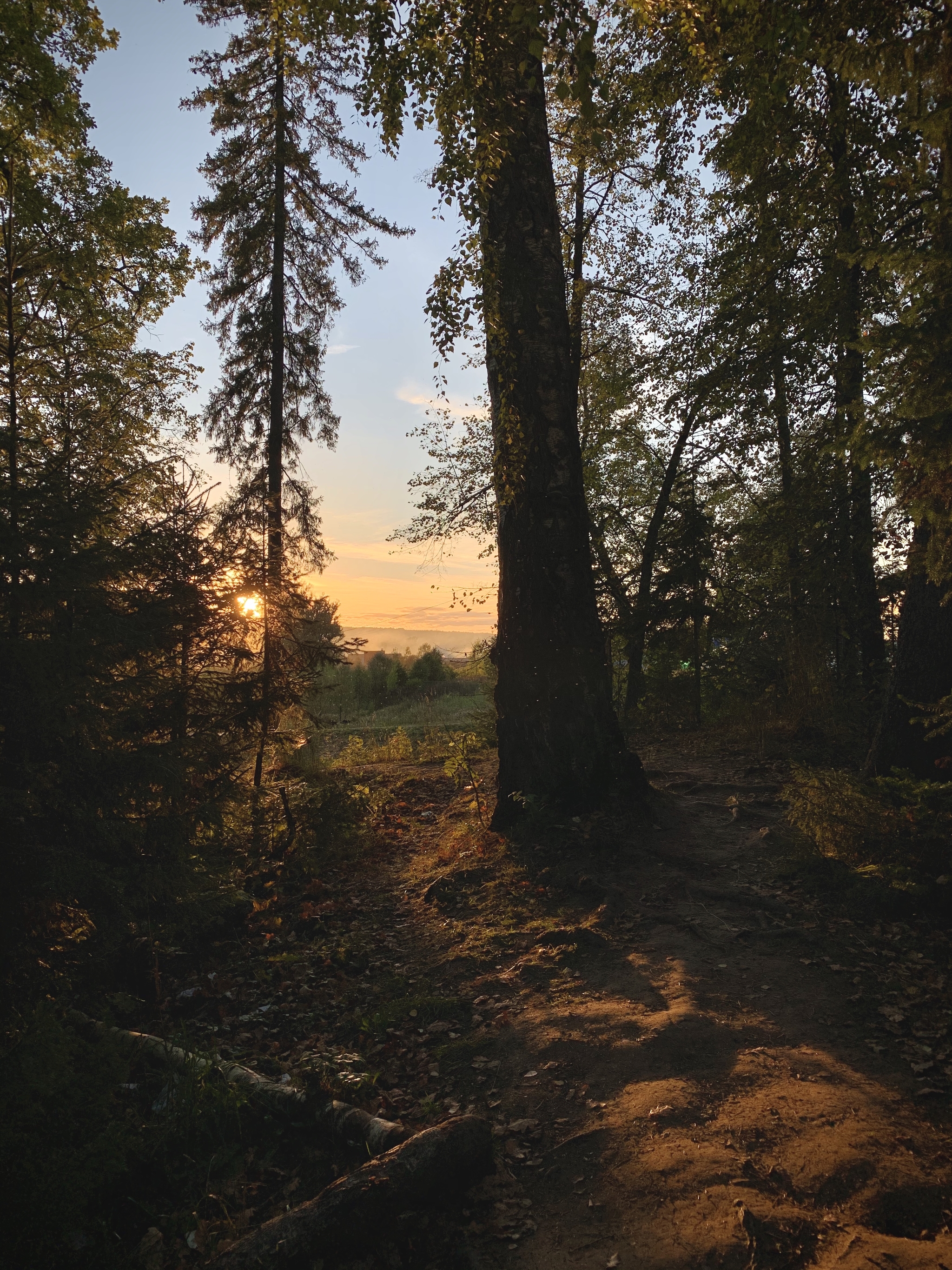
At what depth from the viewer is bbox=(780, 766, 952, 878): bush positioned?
4809mm

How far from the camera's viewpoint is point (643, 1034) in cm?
401

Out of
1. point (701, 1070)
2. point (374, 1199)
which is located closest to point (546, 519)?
point (701, 1070)

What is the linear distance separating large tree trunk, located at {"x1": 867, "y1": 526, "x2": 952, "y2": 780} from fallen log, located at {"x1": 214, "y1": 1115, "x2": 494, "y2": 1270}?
4.60 meters

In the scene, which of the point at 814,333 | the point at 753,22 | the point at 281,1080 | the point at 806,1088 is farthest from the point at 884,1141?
the point at 814,333

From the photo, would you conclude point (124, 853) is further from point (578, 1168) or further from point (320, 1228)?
point (578, 1168)

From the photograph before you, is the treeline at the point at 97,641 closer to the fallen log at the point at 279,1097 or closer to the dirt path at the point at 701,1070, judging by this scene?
the fallen log at the point at 279,1097

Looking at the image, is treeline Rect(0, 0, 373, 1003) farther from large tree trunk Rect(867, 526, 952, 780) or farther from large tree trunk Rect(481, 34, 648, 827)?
large tree trunk Rect(867, 526, 952, 780)

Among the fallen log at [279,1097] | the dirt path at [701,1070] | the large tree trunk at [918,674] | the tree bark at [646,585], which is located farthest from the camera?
the tree bark at [646,585]

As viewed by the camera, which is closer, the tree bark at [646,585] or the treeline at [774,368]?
the treeline at [774,368]

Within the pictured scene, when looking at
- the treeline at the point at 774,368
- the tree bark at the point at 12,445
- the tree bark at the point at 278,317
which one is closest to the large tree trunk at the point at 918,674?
the treeline at the point at 774,368

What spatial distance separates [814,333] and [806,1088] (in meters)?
A: 8.44

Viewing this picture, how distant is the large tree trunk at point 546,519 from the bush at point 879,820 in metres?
1.94

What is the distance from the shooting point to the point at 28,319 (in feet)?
27.2

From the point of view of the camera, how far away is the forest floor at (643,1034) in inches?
109
